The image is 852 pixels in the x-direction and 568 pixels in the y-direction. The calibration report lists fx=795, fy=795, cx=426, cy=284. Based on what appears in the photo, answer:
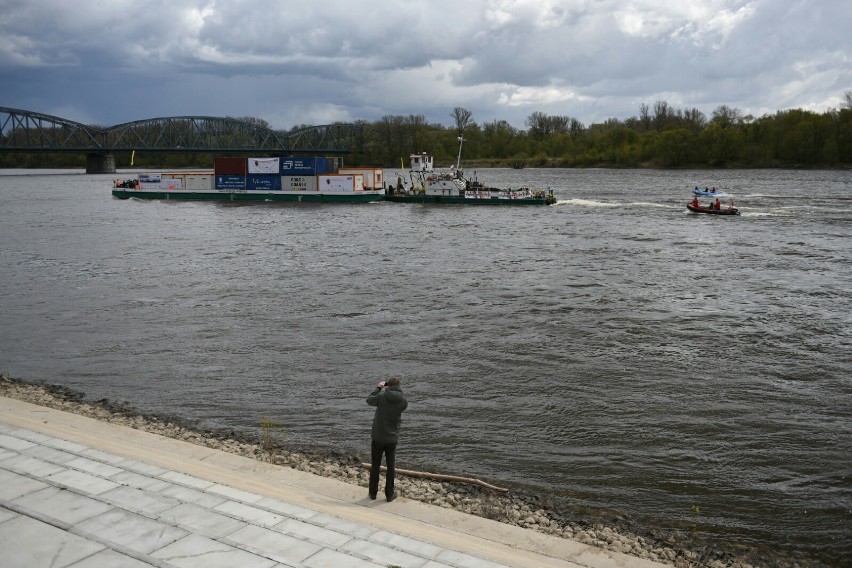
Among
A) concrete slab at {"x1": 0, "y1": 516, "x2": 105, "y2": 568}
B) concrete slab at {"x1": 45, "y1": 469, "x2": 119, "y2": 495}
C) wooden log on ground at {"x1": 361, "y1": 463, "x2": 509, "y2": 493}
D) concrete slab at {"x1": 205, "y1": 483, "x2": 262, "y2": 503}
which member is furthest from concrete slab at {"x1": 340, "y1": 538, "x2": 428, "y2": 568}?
wooden log on ground at {"x1": 361, "y1": 463, "x2": 509, "y2": 493}

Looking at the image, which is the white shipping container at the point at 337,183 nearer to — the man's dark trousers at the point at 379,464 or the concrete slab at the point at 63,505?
the man's dark trousers at the point at 379,464

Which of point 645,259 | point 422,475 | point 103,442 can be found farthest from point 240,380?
point 645,259

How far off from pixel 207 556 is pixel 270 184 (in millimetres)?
94273

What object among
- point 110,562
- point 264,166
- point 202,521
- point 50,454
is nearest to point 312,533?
point 202,521

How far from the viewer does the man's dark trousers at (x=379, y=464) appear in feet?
40.9

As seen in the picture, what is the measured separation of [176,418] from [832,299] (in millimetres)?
26985

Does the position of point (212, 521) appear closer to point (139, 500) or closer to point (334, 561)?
point (139, 500)

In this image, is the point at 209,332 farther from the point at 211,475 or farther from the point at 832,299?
the point at 832,299

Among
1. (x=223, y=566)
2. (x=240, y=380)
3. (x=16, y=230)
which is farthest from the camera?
(x=16, y=230)

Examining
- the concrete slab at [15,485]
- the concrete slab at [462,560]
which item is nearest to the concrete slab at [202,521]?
the concrete slab at [15,485]

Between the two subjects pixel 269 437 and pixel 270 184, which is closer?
pixel 269 437

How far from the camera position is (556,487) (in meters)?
14.9

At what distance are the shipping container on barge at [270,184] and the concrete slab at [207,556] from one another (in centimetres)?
8615

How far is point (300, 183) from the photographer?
9881cm
